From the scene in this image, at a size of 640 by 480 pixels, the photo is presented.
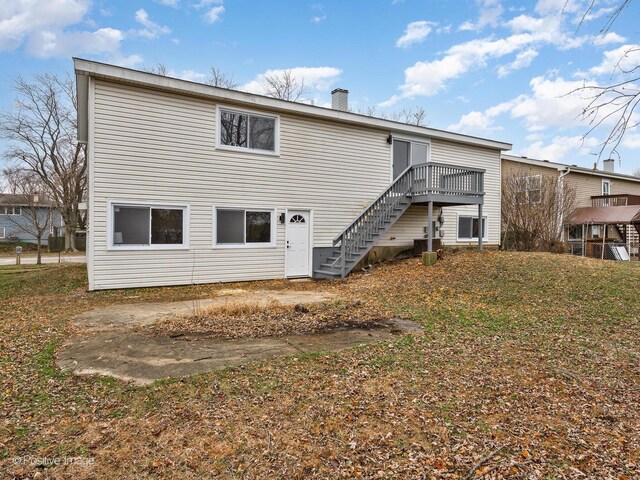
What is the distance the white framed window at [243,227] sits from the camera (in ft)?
36.2

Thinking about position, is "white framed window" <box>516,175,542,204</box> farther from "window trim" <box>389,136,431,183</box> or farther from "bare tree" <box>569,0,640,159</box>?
"bare tree" <box>569,0,640,159</box>

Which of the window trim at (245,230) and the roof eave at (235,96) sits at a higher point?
the roof eave at (235,96)

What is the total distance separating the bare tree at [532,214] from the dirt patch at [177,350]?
14.2m

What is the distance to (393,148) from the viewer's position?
559 inches

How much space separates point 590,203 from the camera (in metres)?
23.7

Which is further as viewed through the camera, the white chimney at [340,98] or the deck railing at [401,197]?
the white chimney at [340,98]

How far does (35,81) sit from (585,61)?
3578cm

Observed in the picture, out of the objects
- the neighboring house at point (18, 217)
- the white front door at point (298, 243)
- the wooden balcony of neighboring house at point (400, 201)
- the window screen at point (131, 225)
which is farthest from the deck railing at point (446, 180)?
the neighboring house at point (18, 217)

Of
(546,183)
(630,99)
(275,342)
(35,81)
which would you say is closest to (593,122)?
(630,99)

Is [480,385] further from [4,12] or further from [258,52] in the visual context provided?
[4,12]

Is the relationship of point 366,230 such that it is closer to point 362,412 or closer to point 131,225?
point 131,225

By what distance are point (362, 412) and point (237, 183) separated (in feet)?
29.4

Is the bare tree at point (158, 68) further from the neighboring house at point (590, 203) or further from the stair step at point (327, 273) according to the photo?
the neighboring house at point (590, 203)

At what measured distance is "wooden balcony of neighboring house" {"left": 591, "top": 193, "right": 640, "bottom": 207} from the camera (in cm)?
2302
